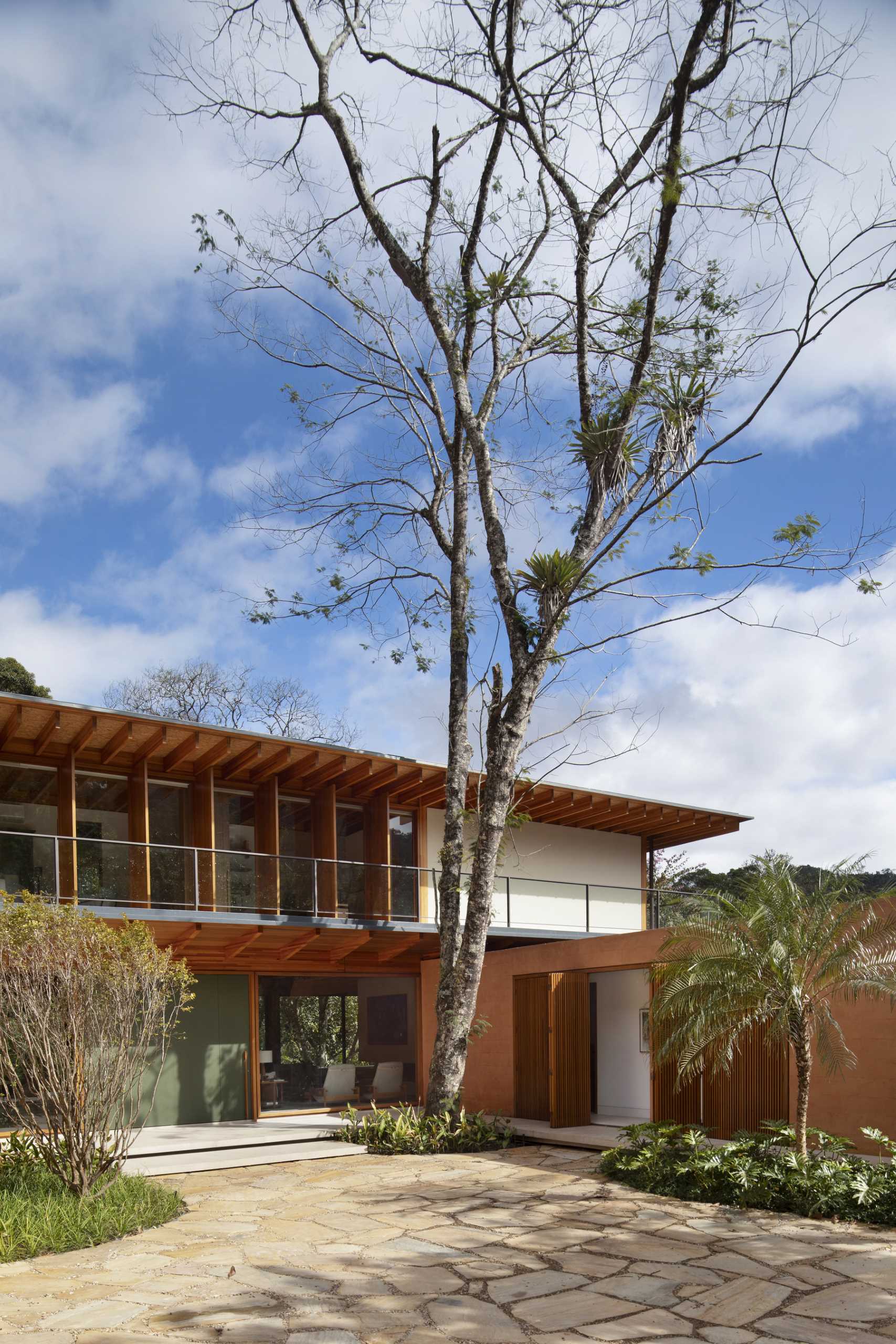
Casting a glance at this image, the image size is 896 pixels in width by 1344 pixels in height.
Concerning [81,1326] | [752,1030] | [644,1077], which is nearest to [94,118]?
[81,1326]

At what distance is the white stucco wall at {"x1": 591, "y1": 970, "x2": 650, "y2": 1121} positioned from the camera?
16.8 meters

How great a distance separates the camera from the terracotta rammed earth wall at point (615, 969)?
1046 centimetres

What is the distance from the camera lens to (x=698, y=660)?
1931cm

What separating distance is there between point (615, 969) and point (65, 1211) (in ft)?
25.7

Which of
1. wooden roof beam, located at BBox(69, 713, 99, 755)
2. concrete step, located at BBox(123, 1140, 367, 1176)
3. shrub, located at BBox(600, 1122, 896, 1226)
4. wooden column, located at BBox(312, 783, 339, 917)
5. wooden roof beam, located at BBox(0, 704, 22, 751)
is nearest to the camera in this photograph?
shrub, located at BBox(600, 1122, 896, 1226)

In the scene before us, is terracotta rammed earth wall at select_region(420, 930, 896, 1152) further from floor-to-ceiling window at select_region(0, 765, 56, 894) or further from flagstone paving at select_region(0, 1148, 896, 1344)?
floor-to-ceiling window at select_region(0, 765, 56, 894)

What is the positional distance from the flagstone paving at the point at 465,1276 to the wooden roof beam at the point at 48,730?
6273mm

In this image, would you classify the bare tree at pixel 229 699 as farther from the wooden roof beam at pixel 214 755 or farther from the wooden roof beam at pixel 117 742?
the wooden roof beam at pixel 117 742

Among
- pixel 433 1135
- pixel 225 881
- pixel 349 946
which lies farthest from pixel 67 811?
pixel 433 1135

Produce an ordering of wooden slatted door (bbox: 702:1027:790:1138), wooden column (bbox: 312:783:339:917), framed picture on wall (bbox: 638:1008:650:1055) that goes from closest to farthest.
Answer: wooden slatted door (bbox: 702:1027:790:1138) → framed picture on wall (bbox: 638:1008:650:1055) → wooden column (bbox: 312:783:339:917)

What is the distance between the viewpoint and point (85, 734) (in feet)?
47.9

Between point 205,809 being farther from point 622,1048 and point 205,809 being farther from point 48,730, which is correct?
point 622,1048

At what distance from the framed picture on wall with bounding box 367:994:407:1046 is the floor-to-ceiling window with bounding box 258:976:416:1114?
0.01 m

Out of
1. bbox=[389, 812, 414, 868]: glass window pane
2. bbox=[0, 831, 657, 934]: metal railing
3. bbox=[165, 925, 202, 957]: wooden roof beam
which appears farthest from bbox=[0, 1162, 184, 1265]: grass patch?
bbox=[389, 812, 414, 868]: glass window pane
